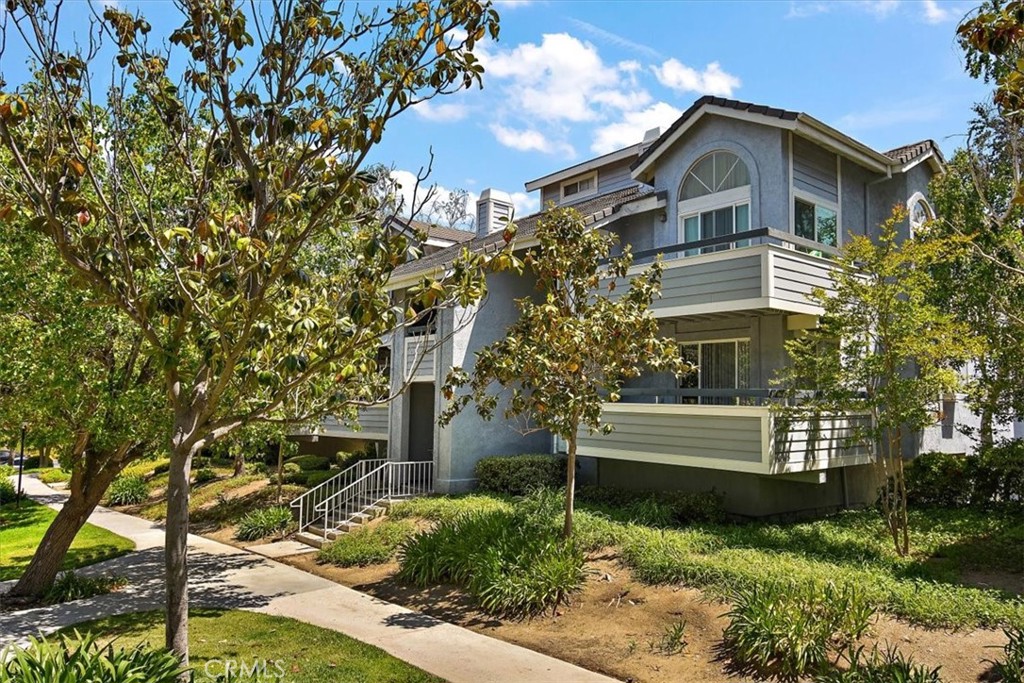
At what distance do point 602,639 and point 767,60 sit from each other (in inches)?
323

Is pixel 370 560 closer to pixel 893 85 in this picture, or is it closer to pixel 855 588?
pixel 855 588

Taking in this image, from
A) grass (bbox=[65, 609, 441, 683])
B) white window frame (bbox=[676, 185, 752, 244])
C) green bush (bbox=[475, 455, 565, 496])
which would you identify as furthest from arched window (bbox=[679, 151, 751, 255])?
grass (bbox=[65, 609, 441, 683])

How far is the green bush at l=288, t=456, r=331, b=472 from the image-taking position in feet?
81.3

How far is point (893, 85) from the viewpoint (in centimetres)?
969

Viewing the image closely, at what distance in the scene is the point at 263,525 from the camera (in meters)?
18.0

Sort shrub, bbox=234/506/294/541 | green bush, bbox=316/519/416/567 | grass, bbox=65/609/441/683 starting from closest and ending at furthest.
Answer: grass, bbox=65/609/441/683
green bush, bbox=316/519/416/567
shrub, bbox=234/506/294/541

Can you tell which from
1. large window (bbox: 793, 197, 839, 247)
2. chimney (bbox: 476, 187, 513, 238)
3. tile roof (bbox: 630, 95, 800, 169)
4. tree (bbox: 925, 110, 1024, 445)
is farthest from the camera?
chimney (bbox: 476, 187, 513, 238)

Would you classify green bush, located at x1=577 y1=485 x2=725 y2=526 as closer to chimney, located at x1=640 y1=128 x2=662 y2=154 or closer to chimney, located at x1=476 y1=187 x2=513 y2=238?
chimney, located at x1=640 y1=128 x2=662 y2=154

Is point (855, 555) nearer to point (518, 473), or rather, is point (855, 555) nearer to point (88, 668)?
point (518, 473)

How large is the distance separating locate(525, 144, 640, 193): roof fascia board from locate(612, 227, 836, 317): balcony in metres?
8.88

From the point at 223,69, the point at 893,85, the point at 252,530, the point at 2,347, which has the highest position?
the point at 893,85

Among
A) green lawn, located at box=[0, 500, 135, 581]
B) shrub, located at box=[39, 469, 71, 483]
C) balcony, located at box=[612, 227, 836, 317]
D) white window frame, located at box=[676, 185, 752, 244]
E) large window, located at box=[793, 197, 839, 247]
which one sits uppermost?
white window frame, located at box=[676, 185, 752, 244]

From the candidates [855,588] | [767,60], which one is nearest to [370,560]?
[855,588]

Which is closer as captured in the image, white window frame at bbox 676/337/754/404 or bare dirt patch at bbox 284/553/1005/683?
bare dirt patch at bbox 284/553/1005/683
